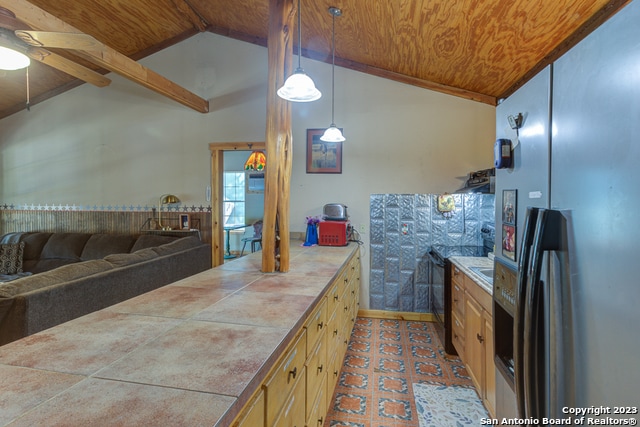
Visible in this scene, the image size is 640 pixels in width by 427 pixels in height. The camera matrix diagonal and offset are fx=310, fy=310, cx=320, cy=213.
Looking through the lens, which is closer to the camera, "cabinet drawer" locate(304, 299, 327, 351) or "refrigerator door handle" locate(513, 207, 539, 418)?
"refrigerator door handle" locate(513, 207, 539, 418)

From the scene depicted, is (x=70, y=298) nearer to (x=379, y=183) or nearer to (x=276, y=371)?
(x=276, y=371)

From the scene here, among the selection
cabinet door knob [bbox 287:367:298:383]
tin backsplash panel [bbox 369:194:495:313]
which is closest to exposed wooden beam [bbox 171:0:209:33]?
tin backsplash panel [bbox 369:194:495:313]

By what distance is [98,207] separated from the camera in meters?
4.85

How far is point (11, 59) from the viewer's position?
2336 mm

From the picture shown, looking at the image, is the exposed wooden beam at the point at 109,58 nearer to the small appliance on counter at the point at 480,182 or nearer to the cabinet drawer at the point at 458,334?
the small appliance on counter at the point at 480,182

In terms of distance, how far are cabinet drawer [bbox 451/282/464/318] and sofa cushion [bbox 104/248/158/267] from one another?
2912 mm

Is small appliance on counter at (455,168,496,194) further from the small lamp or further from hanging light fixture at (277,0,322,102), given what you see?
the small lamp

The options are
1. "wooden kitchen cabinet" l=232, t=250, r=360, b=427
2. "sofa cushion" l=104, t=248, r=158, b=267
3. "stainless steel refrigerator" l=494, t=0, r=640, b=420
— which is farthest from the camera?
"sofa cushion" l=104, t=248, r=158, b=267

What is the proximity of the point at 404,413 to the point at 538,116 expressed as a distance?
207 cm

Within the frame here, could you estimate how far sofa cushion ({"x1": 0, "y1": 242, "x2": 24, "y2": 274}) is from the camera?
4117 millimetres

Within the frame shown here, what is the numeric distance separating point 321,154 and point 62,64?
2.81m

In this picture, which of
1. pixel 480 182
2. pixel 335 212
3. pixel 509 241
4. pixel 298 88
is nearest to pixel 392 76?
pixel 480 182

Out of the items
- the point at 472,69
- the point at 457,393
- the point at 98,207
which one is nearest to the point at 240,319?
the point at 457,393

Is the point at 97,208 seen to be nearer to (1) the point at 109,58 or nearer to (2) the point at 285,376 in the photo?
(1) the point at 109,58
